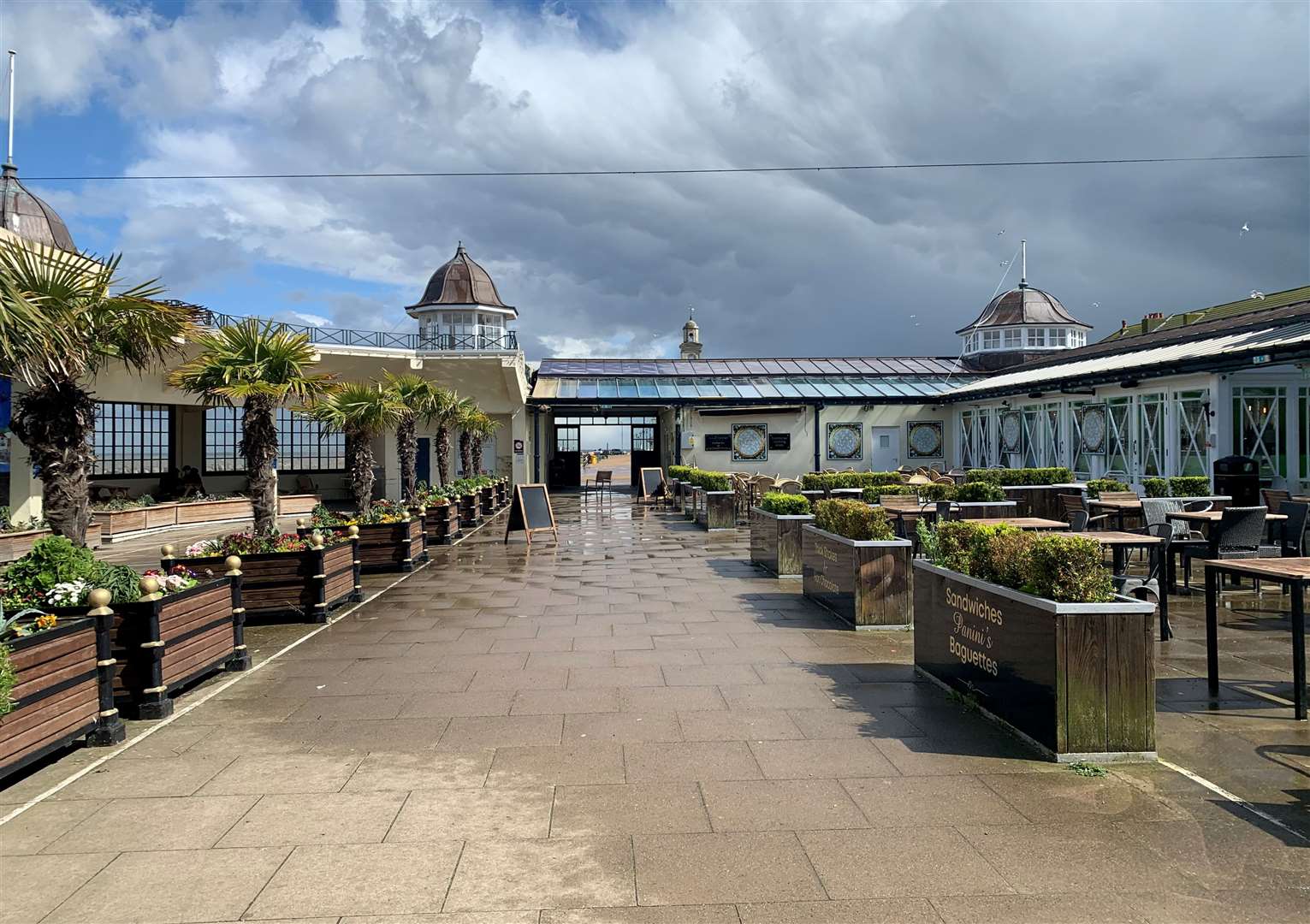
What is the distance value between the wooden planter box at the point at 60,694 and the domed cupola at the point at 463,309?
23.9m

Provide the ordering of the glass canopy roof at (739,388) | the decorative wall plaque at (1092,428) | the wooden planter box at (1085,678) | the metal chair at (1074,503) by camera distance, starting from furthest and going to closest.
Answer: the glass canopy roof at (739,388) → the decorative wall plaque at (1092,428) → the metal chair at (1074,503) → the wooden planter box at (1085,678)

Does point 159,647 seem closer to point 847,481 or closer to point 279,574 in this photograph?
point 279,574

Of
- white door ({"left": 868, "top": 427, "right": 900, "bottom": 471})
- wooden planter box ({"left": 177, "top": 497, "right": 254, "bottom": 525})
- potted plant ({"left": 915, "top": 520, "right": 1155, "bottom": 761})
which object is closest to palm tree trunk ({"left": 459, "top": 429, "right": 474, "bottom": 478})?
wooden planter box ({"left": 177, "top": 497, "right": 254, "bottom": 525})

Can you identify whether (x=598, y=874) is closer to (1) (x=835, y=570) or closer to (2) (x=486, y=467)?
(1) (x=835, y=570)

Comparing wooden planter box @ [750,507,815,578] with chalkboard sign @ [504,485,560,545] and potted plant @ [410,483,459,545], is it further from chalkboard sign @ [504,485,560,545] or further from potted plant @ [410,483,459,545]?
potted plant @ [410,483,459,545]

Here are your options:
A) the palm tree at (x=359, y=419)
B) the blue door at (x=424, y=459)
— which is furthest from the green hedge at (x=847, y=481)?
the blue door at (x=424, y=459)

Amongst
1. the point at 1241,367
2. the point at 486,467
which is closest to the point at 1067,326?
the point at 1241,367

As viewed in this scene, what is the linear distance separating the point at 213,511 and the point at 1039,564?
22304mm

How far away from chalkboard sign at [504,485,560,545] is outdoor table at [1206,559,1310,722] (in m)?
11.2

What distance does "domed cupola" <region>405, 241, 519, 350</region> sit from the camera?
95.2 feet

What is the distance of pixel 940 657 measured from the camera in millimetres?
5793

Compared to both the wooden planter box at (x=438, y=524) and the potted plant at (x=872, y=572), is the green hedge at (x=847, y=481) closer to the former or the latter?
the wooden planter box at (x=438, y=524)

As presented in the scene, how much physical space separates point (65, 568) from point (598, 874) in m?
4.24

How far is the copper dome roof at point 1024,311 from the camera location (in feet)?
115
